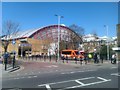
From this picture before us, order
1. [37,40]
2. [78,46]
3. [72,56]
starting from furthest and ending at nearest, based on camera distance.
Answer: [37,40], [78,46], [72,56]

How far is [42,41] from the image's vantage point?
117m

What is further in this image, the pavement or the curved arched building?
the curved arched building

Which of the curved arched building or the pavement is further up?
the curved arched building

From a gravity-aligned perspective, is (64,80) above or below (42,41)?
below

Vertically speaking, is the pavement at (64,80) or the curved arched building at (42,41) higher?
the curved arched building at (42,41)

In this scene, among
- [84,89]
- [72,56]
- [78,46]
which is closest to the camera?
[84,89]

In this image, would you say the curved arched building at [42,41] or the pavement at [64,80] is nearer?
the pavement at [64,80]

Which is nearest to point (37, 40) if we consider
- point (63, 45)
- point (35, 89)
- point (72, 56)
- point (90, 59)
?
point (63, 45)

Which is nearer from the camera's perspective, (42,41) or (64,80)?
(64,80)

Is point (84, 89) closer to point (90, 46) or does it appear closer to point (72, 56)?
point (72, 56)

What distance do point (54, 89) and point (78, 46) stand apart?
246 ft

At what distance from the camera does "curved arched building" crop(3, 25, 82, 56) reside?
84062 millimetres

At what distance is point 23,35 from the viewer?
121m

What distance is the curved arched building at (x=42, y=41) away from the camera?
276ft
